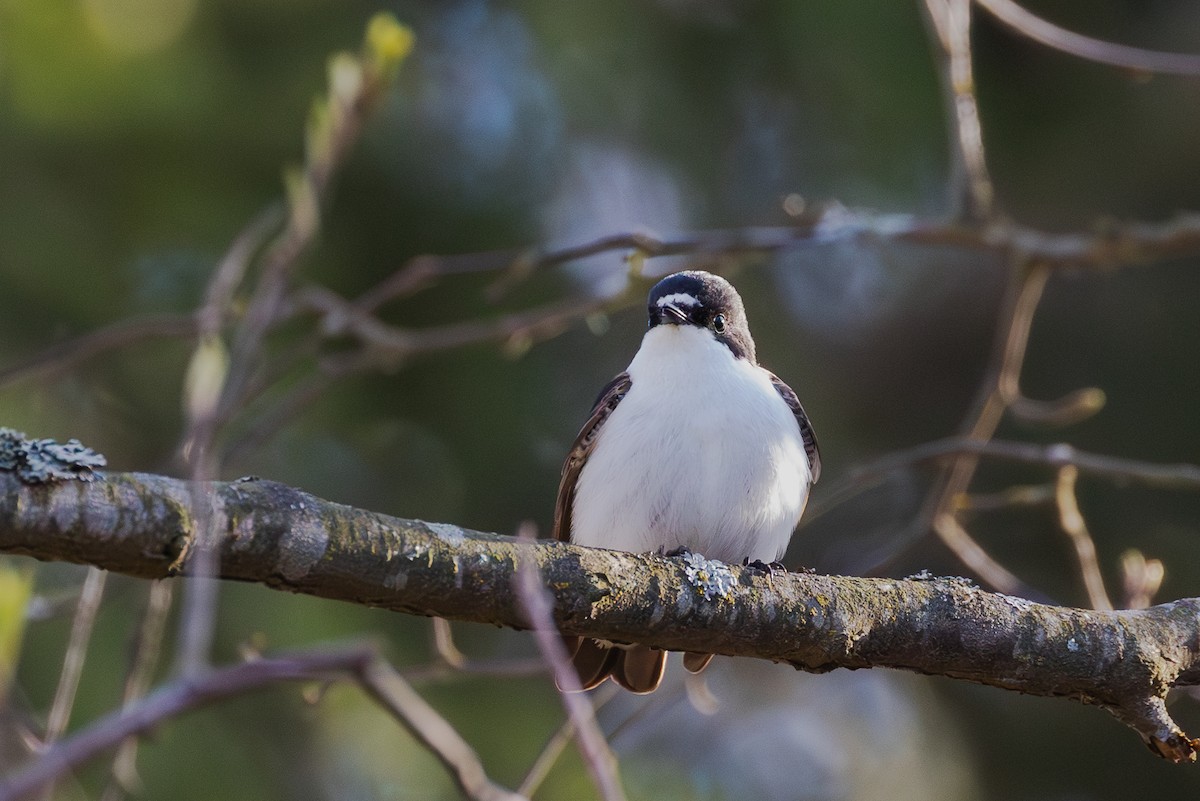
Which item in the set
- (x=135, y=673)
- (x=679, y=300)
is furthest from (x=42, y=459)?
(x=679, y=300)

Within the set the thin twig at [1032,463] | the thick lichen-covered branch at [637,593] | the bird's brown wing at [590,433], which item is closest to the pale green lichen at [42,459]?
the thick lichen-covered branch at [637,593]

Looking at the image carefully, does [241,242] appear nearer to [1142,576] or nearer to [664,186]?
[1142,576]

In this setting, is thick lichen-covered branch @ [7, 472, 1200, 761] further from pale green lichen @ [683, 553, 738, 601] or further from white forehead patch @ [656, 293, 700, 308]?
white forehead patch @ [656, 293, 700, 308]

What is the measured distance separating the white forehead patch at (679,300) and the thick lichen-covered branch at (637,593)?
5.43ft

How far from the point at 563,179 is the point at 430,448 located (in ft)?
5.44

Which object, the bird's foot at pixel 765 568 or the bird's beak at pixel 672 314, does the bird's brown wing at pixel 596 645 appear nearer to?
the bird's beak at pixel 672 314

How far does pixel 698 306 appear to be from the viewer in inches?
186

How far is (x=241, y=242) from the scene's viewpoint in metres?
3.36

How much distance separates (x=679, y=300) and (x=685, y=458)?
706 mm

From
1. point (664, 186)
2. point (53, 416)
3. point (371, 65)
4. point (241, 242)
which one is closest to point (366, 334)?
point (241, 242)

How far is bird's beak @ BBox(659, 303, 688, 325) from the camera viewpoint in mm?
4637

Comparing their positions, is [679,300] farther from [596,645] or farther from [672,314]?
[596,645]

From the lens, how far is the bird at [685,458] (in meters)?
4.24

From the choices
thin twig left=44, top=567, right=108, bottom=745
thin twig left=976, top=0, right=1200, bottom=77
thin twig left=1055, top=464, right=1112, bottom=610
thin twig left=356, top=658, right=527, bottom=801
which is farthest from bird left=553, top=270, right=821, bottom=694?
thin twig left=356, top=658, right=527, bottom=801
